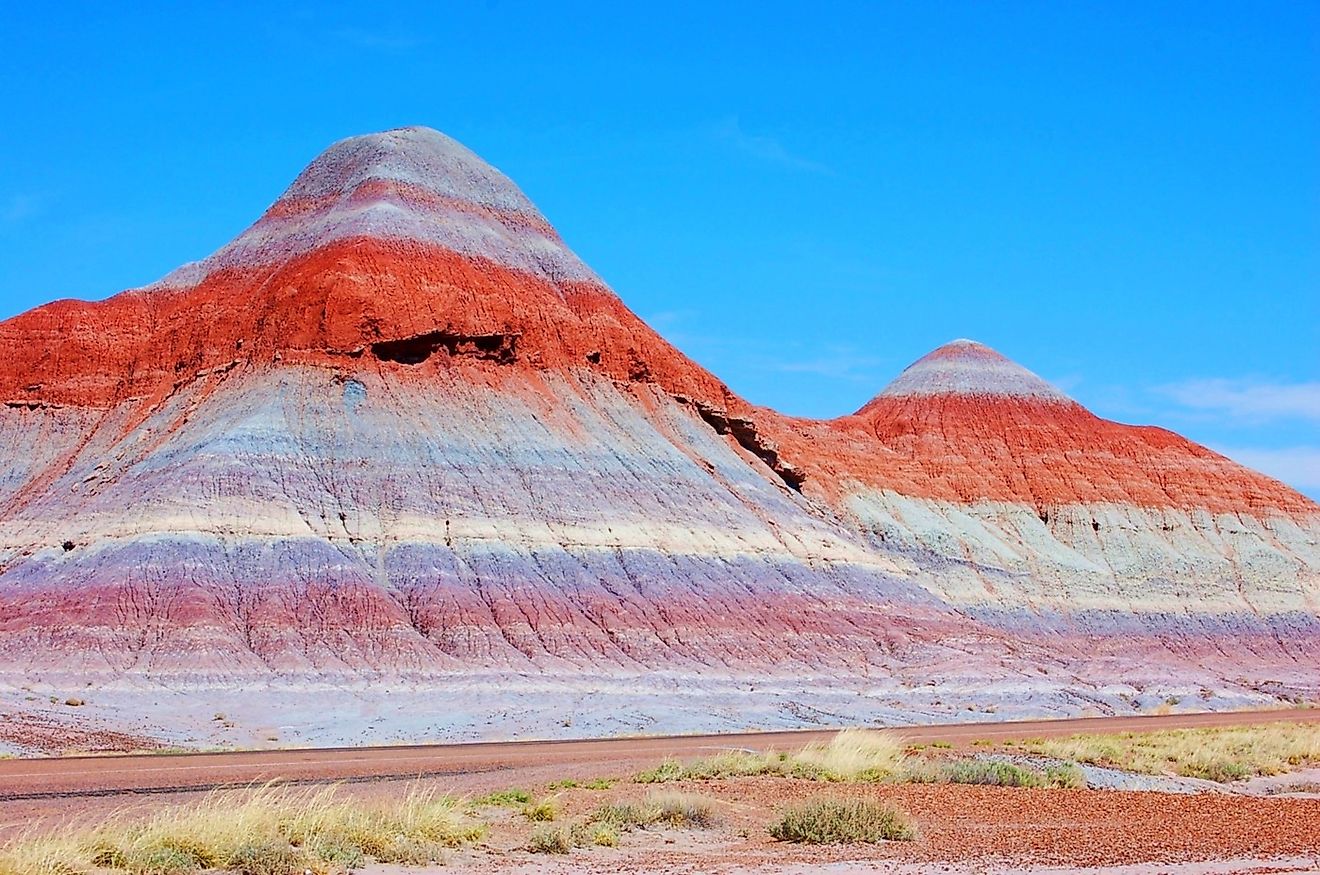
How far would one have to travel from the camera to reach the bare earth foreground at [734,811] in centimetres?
1658

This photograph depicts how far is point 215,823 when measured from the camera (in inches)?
592

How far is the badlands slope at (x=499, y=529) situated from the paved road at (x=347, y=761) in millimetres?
5228

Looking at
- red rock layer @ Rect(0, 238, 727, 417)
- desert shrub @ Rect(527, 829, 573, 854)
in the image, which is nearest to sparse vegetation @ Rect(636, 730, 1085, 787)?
desert shrub @ Rect(527, 829, 573, 854)

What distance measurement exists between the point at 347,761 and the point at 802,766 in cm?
865

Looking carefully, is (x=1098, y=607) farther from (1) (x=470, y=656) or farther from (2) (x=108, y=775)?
(2) (x=108, y=775)

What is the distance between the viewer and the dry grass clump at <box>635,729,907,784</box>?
2386 centimetres

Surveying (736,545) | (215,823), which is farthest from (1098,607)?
(215,823)

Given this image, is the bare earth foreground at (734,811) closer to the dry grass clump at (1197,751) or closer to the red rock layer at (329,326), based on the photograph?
the dry grass clump at (1197,751)

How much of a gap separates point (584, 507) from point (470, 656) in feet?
41.1

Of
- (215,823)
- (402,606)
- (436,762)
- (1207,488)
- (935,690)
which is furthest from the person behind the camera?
(1207,488)

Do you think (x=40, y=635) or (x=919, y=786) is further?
(x=40, y=635)

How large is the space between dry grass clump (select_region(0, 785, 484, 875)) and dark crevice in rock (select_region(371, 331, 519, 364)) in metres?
51.7

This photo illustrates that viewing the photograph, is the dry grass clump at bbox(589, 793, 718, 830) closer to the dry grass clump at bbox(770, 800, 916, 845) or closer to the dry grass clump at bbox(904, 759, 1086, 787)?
the dry grass clump at bbox(770, 800, 916, 845)

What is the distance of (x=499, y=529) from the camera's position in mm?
60312
